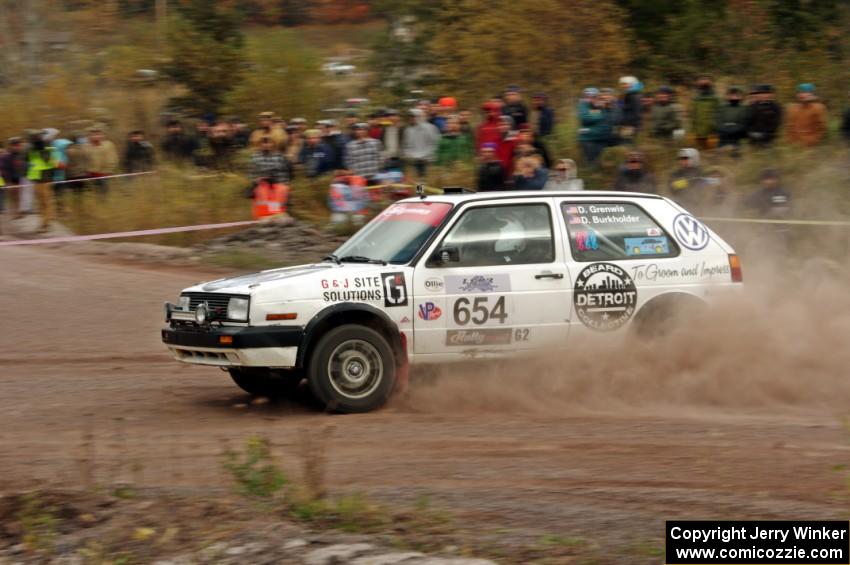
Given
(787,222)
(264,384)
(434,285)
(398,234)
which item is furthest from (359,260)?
(787,222)

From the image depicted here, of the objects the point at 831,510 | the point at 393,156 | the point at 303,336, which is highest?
the point at 393,156

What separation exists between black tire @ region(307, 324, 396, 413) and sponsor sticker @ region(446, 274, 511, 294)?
2.20 ft

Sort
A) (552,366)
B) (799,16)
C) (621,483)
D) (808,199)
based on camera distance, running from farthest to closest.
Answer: (799,16)
(808,199)
(552,366)
(621,483)

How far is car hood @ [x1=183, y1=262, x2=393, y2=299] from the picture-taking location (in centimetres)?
849

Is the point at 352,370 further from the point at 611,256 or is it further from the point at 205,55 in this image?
the point at 205,55

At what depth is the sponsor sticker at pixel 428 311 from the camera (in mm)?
8836

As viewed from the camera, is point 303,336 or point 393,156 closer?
point 303,336

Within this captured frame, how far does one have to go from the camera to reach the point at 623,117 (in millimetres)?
16969

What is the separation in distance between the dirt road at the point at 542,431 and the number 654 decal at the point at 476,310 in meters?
0.54

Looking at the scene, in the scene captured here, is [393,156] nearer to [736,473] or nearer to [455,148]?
[455,148]

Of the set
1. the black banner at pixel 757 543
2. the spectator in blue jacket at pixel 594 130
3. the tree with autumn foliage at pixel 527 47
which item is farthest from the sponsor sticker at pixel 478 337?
the tree with autumn foliage at pixel 527 47

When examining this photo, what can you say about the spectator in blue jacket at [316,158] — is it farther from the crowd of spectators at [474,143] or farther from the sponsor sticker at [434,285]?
the sponsor sticker at [434,285]

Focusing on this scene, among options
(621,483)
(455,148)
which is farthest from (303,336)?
(455,148)

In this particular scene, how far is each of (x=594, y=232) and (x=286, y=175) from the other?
8.48m
